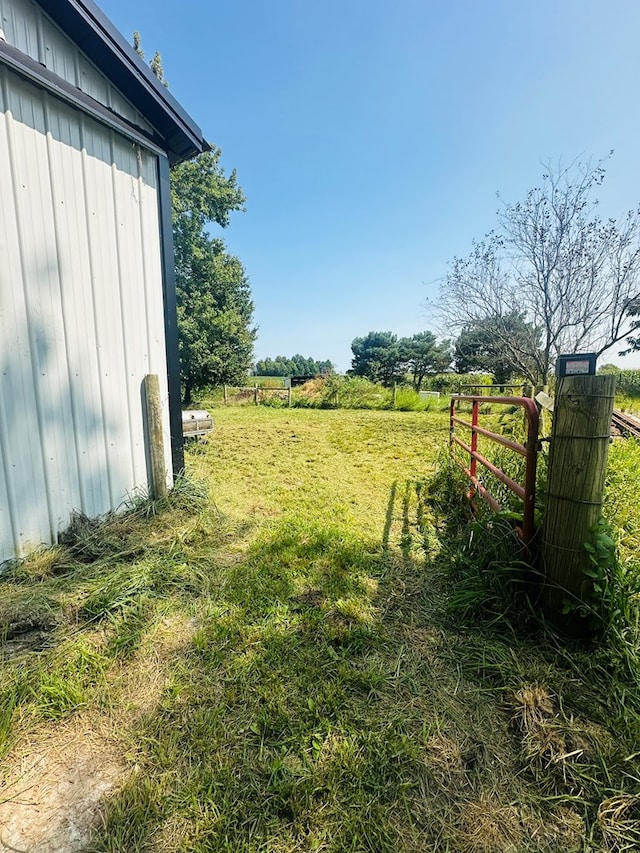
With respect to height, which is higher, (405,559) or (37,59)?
(37,59)

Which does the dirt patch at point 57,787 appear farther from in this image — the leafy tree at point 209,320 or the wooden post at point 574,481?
the leafy tree at point 209,320

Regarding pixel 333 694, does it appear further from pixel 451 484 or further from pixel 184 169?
pixel 184 169

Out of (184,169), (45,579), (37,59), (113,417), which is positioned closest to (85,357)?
(113,417)

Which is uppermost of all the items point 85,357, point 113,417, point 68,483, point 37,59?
point 37,59

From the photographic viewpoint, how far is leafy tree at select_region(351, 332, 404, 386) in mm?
25844

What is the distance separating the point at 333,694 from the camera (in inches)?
57.3

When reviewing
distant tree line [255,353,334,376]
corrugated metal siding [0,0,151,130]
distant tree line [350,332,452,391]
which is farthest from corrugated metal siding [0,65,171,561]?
distant tree line [255,353,334,376]

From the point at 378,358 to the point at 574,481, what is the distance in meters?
27.6

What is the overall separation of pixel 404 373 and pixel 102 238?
25.4 meters

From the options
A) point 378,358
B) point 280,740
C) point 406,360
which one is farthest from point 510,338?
point 378,358

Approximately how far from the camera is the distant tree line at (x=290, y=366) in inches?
1558

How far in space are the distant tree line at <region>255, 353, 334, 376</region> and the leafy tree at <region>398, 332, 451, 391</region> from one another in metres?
11.5

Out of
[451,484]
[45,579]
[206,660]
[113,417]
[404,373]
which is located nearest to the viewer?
[206,660]

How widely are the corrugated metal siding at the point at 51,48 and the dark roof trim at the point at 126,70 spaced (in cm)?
5
